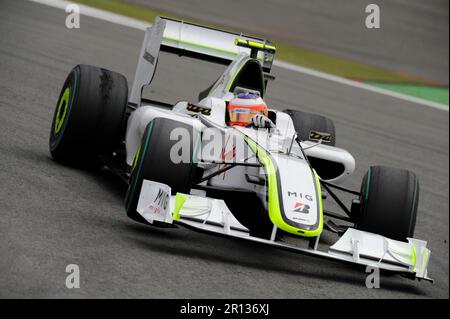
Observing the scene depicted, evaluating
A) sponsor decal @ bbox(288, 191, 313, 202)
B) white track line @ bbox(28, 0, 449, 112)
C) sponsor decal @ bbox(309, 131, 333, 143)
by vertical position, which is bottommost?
sponsor decal @ bbox(288, 191, 313, 202)

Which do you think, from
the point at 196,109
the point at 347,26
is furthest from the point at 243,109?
the point at 347,26

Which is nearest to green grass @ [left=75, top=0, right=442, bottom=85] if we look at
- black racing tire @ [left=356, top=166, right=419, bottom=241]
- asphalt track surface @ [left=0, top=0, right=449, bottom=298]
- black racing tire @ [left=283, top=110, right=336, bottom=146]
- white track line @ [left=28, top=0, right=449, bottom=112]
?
white track line @ [left=28, top=0, right=449, bottom=112]

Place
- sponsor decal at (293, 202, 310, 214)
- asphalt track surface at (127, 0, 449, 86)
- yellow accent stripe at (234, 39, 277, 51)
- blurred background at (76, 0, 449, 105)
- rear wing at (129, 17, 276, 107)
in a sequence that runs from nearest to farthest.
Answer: sponsor decal at (293, 202, 310, 214)
yellow accent stripe at (234, 39, 277, 51)
rear wing at (129, 17, 276, 107)
blurred background at (76, 0, 449, 105)
asphalt track surface at (127, 0, 449, 86)

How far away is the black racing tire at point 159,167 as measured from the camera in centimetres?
709

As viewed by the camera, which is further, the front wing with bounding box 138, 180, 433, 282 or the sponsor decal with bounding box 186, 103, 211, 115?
the sponsor decal with bounding box 186, 103, 211, 115

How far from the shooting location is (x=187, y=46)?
1001cm

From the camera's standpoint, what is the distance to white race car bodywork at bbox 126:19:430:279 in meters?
6.78

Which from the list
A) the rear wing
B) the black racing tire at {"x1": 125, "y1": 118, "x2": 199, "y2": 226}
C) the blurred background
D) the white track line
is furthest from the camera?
the blurred background

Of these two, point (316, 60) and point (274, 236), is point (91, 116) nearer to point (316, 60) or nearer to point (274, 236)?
point (274, 236)

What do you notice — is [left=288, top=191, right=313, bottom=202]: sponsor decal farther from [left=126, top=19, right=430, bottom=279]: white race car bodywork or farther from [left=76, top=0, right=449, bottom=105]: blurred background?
[left=76, top=0, right=449, bottom=105]: blurred background

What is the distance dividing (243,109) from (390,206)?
5.21ft

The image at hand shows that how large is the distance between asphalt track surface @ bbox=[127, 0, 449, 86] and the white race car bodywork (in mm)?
22715

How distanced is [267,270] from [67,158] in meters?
2.75
